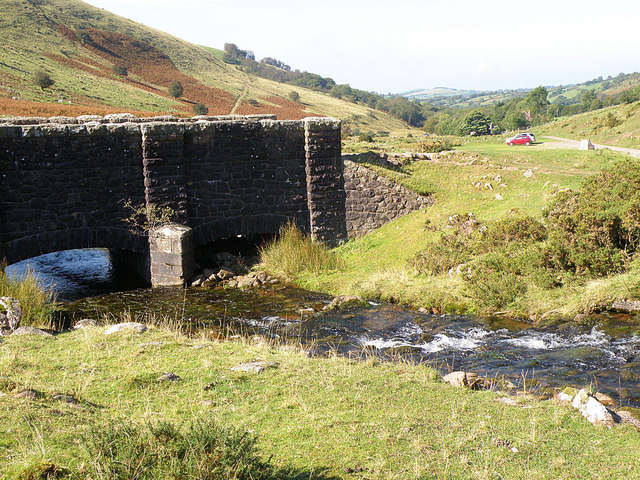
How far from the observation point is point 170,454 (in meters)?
3.51

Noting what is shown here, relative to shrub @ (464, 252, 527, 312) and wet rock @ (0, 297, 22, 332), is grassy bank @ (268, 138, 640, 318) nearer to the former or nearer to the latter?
shrub @ (464, 252, 527, 312)

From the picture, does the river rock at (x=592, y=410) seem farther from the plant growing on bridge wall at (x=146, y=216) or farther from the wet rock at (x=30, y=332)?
the plant growing on bridge wall at (x=146, y=216)

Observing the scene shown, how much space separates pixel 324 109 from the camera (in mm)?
69375

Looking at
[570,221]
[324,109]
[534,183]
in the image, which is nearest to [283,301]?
[570,221]

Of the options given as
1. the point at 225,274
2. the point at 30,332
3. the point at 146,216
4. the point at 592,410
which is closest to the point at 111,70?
the point at 146,216

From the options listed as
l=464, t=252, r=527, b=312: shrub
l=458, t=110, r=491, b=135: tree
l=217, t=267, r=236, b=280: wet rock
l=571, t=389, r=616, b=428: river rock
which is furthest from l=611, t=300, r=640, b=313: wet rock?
l=458, t=110, r=491, b=135: tree

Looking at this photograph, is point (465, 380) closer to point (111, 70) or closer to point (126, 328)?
point (126, 328)

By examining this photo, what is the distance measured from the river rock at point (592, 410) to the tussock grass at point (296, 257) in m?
8.57

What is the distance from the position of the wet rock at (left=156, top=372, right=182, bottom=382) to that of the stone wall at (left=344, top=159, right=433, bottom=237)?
1043 cm

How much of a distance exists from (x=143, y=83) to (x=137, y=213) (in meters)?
41.5

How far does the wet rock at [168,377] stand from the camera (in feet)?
19.7

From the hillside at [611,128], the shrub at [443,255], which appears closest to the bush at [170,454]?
the shrub at [443,255]

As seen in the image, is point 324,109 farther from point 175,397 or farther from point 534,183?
point 175,397

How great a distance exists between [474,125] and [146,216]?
63545 mm
